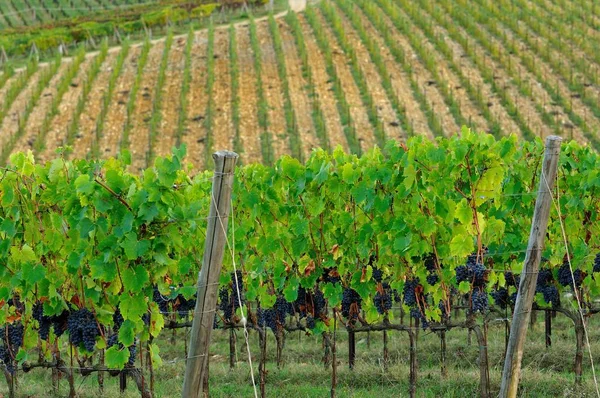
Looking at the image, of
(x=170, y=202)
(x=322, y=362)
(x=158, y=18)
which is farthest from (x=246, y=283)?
(x=158, y=18)

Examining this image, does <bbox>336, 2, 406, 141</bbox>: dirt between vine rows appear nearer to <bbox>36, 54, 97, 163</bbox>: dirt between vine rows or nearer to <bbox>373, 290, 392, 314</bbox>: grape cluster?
<bbox>36, 54, 97, 163</bbox>: dirt between vine rows

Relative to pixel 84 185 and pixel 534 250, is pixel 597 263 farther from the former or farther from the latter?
pixel 84 185

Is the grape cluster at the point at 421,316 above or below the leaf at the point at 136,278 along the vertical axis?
below

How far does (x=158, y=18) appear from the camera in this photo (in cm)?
3962

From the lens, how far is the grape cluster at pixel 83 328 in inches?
303

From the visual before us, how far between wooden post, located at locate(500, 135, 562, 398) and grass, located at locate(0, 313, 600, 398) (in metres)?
1.72

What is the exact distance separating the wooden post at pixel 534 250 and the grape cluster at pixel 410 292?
5.73 ft

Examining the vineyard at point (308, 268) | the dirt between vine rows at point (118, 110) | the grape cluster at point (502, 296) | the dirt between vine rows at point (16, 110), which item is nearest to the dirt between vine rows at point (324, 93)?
the dirt between vine rows at point (118, 110)

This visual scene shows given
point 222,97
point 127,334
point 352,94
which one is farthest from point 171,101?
point 127,334

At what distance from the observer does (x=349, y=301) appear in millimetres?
8992

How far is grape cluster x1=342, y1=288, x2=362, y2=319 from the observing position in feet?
29.5

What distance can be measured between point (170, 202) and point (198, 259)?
2592 mm

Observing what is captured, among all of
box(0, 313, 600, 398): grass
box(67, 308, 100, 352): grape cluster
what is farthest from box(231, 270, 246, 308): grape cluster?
box(67, 308, 100, 352): grape cluster

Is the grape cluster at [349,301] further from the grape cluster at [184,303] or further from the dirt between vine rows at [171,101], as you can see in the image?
the dirt between vine rows at [171,101]
